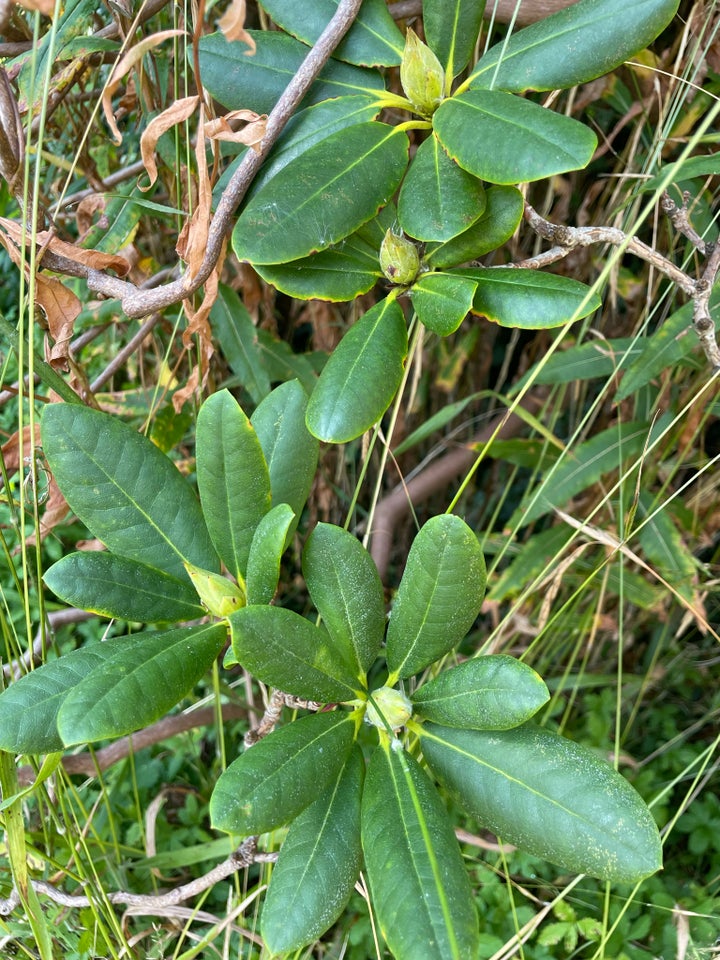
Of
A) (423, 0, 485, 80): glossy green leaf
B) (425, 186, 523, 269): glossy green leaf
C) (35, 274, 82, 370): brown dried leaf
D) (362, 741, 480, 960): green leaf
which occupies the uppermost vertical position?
(423, 0, 485, 80): glossy green leaf

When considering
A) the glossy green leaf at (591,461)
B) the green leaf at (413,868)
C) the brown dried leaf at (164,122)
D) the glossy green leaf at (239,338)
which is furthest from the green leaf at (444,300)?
the glossy green leaf at (591,461)

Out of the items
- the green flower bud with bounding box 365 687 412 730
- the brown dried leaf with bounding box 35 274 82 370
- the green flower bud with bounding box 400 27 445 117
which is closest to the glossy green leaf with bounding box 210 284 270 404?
the brown dried leaf with bounding box 35 274 82 370

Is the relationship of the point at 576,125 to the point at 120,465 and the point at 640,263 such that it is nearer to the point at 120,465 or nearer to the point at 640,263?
the point at 120,465

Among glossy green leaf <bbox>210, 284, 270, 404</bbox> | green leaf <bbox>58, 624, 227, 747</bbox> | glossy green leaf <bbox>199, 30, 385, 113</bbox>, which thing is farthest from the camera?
glossy green leaf <bbox>210, 284, 270, 404</bbox>

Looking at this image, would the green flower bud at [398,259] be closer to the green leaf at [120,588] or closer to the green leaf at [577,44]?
the green leaf at [577,44]

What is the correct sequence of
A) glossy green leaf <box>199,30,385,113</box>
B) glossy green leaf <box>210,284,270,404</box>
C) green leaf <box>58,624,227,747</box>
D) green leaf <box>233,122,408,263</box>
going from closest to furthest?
green leaf <box>58,624,227,747</box>
green leaf <box>233,122,408,263</box>
glossy green leaf <box>199,30,385,113</box>
glossy green leaf <box>210,284,270,404</box>

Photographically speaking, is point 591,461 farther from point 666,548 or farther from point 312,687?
point 312,687

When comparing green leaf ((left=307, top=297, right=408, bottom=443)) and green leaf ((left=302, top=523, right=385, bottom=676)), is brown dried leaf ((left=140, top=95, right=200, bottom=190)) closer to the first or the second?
green leaf ((left=307, top=297, right=408, bottom=443))

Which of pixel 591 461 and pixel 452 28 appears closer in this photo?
pixel 452 28

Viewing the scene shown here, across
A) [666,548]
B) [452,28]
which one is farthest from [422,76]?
[666,548]
